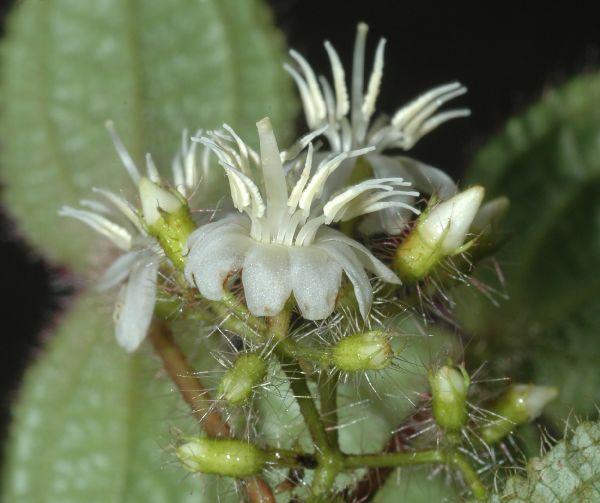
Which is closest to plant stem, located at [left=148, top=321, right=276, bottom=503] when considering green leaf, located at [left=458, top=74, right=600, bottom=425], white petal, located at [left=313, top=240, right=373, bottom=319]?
white petal, located at [left=313, top=240, right=373, bottom=319]

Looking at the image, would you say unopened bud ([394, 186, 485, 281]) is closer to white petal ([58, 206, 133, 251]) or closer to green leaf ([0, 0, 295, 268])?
white petal ([58, 206, 133, 251])

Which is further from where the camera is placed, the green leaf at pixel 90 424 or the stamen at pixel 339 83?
the green leaf at pixel 90 424

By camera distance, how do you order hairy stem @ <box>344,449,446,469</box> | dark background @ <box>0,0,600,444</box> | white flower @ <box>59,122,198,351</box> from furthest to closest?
dark background @ <box>0,0,600,444</box>, white flower @ <box>59,122,198,351</box>, hairy stem @ <box>344,449,446,469</box>

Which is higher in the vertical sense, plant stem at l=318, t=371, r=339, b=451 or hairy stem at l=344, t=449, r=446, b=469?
plant stem at l=318, t=371, r=339, b=451

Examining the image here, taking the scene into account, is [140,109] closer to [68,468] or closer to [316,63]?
[68,468]

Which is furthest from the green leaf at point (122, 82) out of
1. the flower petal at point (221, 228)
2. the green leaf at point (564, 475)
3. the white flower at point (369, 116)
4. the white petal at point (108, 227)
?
the green leaf at point (564, 475)

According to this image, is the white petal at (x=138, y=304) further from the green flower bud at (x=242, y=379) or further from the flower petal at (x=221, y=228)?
the green flower bud at (x=242, y=379)

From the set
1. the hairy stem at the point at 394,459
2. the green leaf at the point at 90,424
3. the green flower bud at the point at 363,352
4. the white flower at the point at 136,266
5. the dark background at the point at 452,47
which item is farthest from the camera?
the dark background at the point at 452,47

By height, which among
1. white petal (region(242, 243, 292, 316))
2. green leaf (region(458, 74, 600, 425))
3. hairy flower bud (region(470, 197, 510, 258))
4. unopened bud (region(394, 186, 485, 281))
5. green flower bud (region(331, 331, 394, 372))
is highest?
white petal (region(242, 243, 292, 316))

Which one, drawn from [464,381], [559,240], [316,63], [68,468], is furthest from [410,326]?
[316,63]
